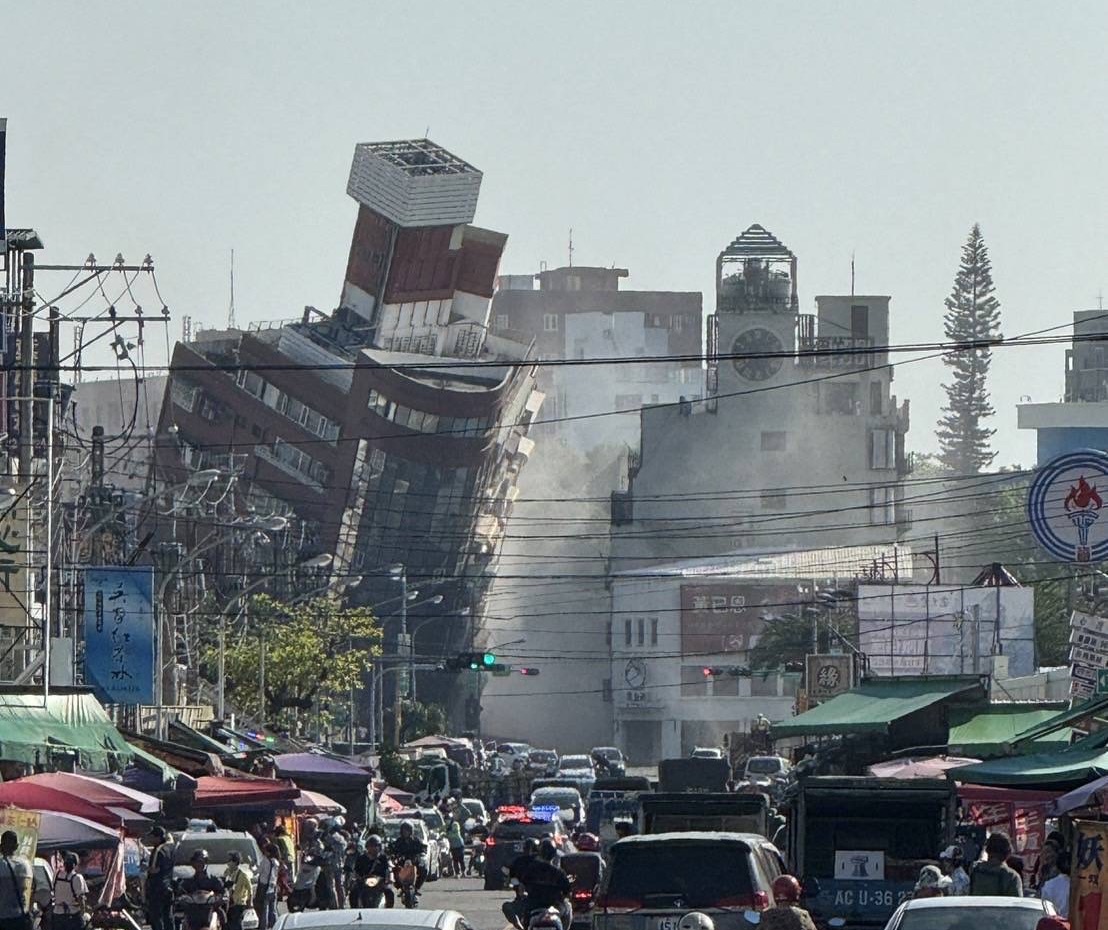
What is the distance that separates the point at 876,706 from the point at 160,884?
16.8m

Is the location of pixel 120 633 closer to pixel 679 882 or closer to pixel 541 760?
pixel 679 882

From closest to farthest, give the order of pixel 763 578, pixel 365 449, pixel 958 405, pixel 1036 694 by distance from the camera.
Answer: pixel 1036 694
pixel 763 578
pixel 365 449
pixel 958 405

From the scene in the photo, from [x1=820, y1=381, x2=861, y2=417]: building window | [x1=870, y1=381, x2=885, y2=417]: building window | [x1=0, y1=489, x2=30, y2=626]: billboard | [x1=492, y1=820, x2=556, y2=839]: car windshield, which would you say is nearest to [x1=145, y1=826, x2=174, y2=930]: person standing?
[x1=0, y1=489, x2=30, y2=626]: billboard

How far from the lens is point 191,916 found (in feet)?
96.1

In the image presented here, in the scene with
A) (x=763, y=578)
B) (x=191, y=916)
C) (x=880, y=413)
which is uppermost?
(x=880, y=413)

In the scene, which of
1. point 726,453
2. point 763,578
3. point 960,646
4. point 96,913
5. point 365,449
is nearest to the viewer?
point 96,913

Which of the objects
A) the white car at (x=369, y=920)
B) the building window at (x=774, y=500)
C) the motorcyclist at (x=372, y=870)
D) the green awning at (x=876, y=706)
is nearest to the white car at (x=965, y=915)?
the white car at (x=369, y=920)

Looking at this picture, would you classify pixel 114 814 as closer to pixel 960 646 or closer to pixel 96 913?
pixel 96 913

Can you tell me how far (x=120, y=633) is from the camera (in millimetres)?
47750

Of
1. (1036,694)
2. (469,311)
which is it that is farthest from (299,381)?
(1036,694)

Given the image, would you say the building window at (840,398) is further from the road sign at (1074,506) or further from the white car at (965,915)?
the white car at (965,915)

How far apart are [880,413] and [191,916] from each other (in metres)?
127

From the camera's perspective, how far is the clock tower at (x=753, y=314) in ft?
481

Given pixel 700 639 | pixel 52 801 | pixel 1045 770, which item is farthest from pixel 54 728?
pixel 700 639
